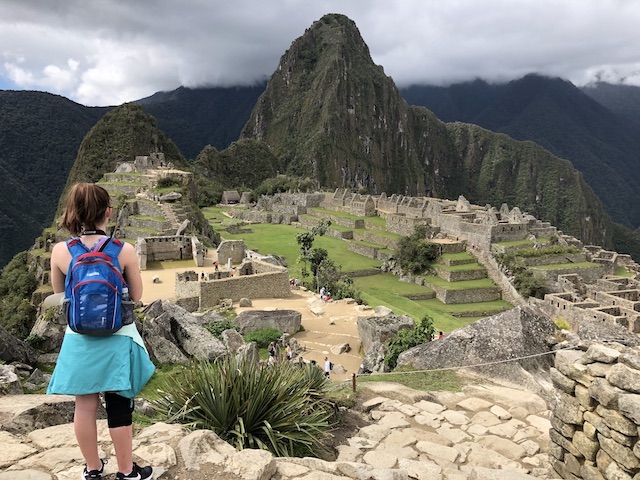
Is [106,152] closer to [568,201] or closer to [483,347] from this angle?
[483,347]

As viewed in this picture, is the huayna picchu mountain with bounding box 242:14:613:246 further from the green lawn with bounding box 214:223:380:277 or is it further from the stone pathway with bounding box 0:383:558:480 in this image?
the stone pathway with bounding box 0:383:558:480

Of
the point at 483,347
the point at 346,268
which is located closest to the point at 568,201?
the point at 346,268

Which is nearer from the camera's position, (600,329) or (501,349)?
(501,349)

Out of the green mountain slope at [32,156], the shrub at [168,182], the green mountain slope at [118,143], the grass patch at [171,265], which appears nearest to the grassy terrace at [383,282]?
the shrub at [168,182]

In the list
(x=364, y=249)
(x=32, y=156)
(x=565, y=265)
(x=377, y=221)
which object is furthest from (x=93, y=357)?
(x=32, y=156)

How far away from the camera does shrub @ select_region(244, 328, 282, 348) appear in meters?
12.1

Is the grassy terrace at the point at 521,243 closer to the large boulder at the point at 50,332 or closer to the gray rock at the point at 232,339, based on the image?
the gray rock at the point at 232,339

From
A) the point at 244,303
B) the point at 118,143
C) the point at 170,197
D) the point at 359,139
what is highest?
the point at 359,139

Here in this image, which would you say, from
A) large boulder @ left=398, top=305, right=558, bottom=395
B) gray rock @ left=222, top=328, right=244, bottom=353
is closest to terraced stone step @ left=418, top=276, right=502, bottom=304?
gray rock @ left=222, top=328, right=244, bottom=353

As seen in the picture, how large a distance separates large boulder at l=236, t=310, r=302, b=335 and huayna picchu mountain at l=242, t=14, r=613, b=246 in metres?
129

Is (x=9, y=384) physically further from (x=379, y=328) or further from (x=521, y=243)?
(x=521, y=243)

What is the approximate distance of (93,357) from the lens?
9.40 feet

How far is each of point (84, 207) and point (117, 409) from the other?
122 centimetres

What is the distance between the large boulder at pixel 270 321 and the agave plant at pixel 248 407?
7818 millimetres
